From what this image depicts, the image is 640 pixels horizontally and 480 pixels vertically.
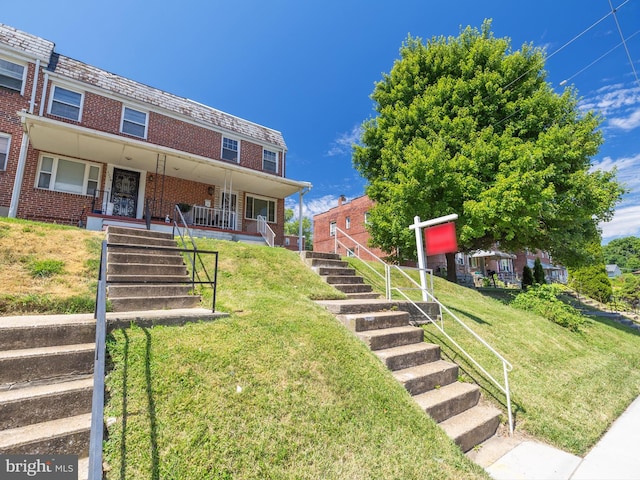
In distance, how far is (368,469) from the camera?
267 centimetres

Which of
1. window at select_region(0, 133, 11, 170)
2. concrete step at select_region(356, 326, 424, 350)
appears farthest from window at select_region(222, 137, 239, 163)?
concrete step at select_region(356, 326, 424, 350)

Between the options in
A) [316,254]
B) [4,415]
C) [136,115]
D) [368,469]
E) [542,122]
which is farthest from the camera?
[136,115]

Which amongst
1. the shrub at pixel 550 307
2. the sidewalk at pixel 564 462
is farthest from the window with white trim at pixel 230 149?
the sidewalk at pixel 564 462

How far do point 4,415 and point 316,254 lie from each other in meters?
7.07

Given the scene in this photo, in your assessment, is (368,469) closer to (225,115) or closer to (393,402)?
(393,402)

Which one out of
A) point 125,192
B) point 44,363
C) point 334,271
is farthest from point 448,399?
point 125,192

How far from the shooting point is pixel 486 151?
1141 centimetres

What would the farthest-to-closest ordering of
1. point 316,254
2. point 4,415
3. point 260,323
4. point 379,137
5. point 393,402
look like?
1. point 379,137
2. point 316,254
3. point 260,323
4. point 393,402
5. point 4,415

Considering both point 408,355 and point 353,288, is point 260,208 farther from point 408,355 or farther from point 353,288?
point 408,355

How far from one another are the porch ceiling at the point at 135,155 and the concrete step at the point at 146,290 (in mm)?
7289

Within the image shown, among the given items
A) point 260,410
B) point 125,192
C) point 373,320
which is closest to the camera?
point 260,410

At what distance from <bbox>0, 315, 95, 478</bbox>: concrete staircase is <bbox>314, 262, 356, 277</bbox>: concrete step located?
5460 millimetres

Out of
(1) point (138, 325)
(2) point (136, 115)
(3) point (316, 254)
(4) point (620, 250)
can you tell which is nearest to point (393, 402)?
(1) point (138, 325)

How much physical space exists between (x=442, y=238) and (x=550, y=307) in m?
6.64
